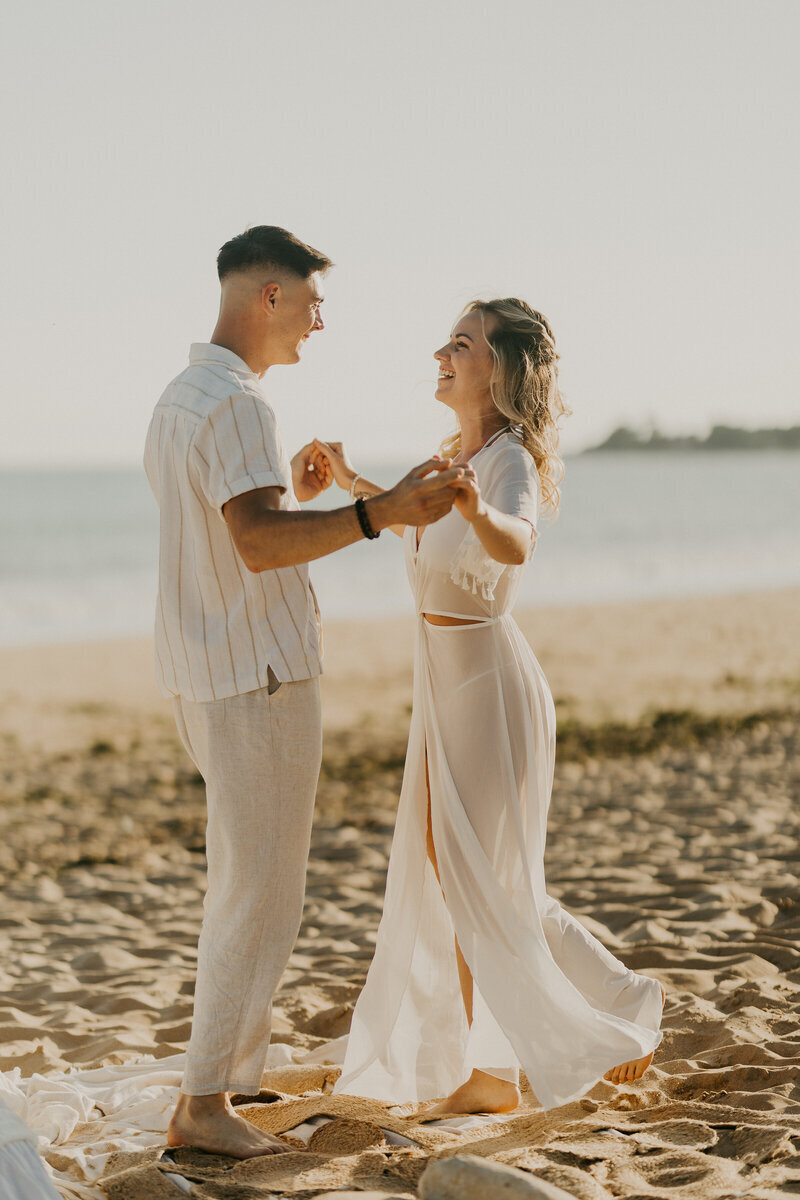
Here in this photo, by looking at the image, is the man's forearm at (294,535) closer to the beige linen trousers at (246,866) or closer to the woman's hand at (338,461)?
the beige linen trousers at (246,866)

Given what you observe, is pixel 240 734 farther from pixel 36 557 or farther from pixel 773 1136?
pixel 36 557

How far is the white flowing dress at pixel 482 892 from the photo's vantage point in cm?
340

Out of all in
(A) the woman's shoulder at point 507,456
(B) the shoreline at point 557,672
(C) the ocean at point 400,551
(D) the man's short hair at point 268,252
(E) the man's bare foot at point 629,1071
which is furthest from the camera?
(C) the ocean at point 400,551

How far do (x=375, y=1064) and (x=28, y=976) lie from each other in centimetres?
203

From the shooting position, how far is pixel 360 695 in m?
11.7

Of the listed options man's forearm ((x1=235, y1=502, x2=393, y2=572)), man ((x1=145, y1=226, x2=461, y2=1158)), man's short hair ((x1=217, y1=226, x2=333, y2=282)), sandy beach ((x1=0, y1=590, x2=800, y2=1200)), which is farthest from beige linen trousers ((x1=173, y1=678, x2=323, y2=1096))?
man's short hair ((x1=217, y1=226, x2=333, y2=282))

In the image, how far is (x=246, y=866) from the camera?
3189 mm

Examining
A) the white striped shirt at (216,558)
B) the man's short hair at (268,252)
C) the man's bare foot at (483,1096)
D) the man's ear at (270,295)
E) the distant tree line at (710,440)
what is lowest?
the man's bare foot at (483,1096)

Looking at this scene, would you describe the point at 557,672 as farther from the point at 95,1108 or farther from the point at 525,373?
the point at 95,1108

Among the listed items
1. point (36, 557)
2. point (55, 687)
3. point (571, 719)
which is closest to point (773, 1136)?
point (571, 719)

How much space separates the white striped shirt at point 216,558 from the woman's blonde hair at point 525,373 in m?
0.78

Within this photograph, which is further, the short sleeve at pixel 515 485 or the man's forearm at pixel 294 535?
the short sleeve at pixel 515 485

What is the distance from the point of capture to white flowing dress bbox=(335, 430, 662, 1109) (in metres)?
3.40

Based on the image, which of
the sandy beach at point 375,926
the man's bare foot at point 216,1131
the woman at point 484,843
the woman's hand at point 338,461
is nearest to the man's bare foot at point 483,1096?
the woman at point 484,843
